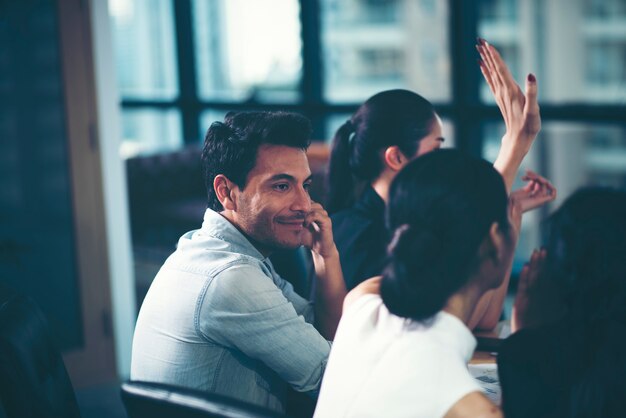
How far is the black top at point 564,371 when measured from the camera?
1.03m

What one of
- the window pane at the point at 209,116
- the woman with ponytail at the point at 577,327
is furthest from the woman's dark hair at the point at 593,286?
the window pane at the point at 209,116

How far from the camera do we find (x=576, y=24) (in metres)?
4.41

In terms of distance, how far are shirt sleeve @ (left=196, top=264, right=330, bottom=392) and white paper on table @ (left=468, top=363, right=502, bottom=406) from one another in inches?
12.9

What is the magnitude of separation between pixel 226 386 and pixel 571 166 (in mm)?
3648

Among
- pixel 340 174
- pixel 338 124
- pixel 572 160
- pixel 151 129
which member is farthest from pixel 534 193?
pixel 151 129

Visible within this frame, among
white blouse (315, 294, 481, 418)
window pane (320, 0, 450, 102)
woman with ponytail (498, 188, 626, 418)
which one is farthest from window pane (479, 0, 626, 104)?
white blouse (315, 294, 481, 418)

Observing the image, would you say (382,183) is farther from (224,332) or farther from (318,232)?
(224,332)

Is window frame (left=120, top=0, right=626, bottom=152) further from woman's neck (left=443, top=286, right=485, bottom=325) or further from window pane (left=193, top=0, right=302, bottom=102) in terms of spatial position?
woman's neck (left=443, top=286, right=485, bottom=325)

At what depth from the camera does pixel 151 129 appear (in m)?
5.63

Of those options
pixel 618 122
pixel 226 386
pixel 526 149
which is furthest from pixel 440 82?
pixel 226 386

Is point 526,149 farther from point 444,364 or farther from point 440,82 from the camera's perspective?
point 440,82

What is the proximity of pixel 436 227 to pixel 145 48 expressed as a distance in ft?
16.9

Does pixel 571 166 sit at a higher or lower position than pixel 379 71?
lower

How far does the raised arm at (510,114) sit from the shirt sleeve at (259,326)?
55 cm
